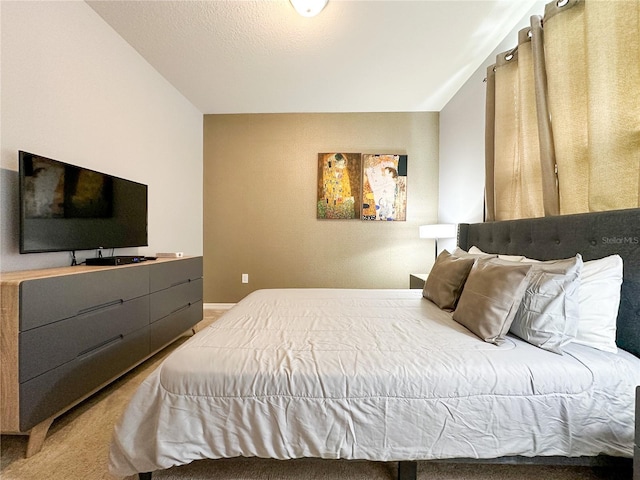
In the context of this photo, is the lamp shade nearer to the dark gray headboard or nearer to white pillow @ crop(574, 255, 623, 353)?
the dark gray headboard

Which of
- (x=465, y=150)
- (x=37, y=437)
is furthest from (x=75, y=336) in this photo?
(x=465, y=150)

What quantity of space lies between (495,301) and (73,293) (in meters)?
2.10

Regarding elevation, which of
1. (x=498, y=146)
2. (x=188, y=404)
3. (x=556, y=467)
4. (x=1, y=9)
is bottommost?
(x=556, y=467)

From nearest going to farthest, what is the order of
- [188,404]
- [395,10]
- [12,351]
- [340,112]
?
[188,404], [12,351], [395,10], [340,112]

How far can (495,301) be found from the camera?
3.88 feet

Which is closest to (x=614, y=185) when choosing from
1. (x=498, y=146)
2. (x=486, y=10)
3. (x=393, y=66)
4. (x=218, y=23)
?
(x=498, y=146)

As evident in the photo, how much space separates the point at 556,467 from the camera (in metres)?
1.14

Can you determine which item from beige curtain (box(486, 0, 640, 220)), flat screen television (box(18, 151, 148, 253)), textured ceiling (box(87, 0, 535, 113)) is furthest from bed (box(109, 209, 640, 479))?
textured ceiling (box(87, 0, 535, 113))

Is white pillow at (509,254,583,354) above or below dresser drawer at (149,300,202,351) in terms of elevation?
above

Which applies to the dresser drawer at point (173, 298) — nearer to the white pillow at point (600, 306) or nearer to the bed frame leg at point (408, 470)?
the bed frame leg at point (408, 470)

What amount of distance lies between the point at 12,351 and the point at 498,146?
3.11 metres

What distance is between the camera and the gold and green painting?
339 cm

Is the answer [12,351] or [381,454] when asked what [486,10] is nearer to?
[381,454]

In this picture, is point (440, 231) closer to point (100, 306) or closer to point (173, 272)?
point (173, 272)
